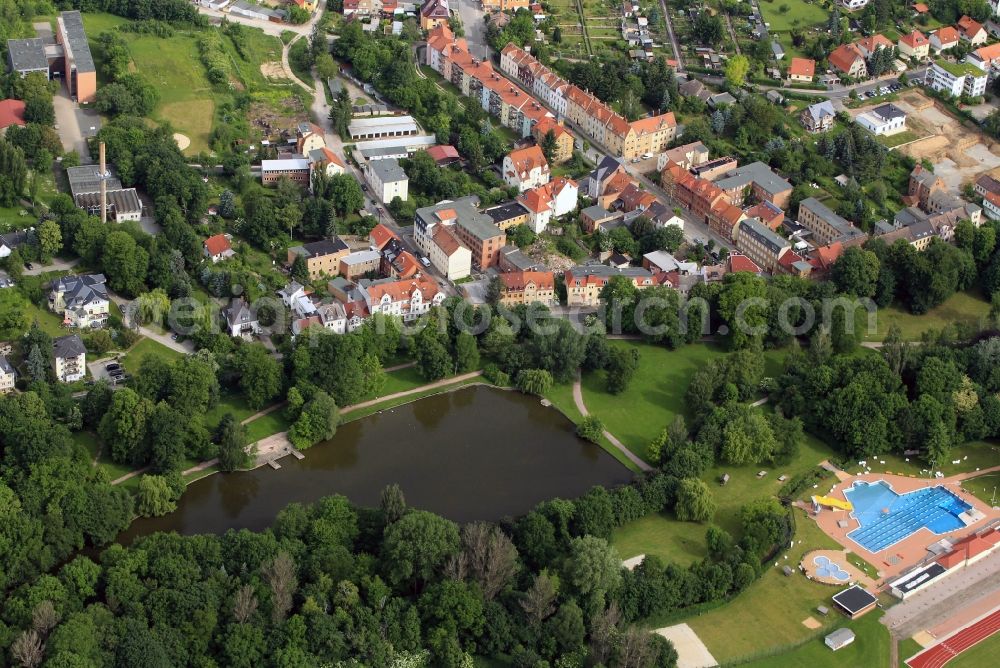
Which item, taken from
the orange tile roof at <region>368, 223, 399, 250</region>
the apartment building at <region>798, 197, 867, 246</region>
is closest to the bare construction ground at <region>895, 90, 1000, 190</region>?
the apartment building at <region>798, 197, 867, 246</region>

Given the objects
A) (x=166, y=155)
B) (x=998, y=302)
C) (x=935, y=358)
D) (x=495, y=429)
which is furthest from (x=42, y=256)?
(x=998, y=302)

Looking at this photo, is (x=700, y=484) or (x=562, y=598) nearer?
(x=562, y=598)

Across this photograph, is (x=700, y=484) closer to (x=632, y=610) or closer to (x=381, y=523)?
(x=632, y=610)

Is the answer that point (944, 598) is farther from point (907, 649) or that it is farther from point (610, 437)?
point (610, 437)

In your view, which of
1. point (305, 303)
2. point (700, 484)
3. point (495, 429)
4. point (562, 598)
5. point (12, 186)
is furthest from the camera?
point (12, 186)

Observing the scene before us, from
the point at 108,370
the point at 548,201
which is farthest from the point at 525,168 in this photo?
the point at 108,370

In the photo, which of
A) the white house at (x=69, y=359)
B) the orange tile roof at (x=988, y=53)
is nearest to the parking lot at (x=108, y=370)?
the white house at (x=69, y=359)
